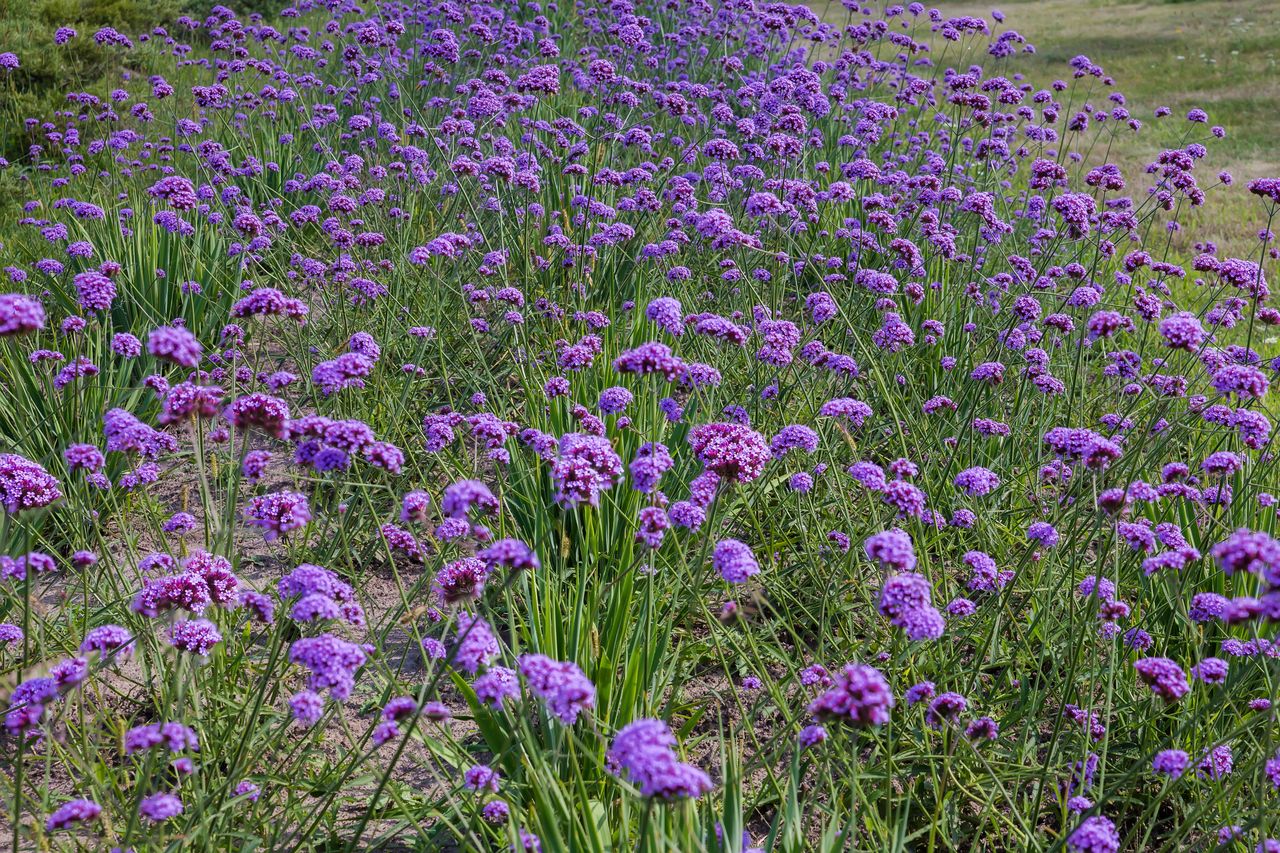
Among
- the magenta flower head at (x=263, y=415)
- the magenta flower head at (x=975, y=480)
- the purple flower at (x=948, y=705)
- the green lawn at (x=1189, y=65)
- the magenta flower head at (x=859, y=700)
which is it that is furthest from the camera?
the green lawn at (x=1189, y=65)

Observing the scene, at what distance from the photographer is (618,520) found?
3967 mm

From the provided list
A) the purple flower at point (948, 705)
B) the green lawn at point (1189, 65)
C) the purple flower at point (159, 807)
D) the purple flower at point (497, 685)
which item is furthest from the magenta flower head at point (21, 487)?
the green lawn at point (1189, 65)

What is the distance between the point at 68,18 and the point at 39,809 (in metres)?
9.90

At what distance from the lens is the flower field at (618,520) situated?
7.88ft

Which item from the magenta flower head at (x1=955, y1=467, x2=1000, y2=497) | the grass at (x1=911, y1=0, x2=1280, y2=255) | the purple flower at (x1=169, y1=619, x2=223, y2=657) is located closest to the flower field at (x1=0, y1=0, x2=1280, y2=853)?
the purple flower at (x1=169, y1=619, x2=223, y2=657)

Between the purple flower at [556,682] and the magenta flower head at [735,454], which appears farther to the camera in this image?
the magenta flower head at [735,454]

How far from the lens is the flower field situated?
7.88ft

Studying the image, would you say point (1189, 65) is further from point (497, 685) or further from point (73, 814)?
point (73, 814)

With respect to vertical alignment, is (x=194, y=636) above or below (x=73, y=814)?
above

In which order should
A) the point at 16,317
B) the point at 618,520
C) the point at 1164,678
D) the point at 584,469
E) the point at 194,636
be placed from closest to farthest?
the point at 16,317
the point at 194,636
the point at 1164,678
the point at 584,469
the point at 618,520

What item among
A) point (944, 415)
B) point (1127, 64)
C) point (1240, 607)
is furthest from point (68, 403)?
point (1127, 64)

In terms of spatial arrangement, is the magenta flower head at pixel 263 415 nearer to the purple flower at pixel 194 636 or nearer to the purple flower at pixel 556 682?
the purple flower at pixel 194 636

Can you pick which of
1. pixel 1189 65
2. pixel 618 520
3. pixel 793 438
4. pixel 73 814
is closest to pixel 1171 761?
pixel 793 438

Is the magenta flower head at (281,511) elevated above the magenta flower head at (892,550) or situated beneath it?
situated beneath
